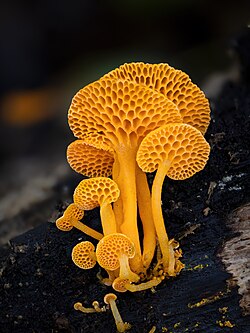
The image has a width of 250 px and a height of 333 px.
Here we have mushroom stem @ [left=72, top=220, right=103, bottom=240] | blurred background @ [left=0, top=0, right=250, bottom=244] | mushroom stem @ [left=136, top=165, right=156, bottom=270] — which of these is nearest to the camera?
mushroom stem @ [left=136, top=165, right=156, bottom=270]

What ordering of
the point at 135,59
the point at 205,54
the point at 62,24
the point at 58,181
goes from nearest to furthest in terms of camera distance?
1. the point at 58,181
2. the point at 205,54
3. the point at 135,59
4. the point at 62,24

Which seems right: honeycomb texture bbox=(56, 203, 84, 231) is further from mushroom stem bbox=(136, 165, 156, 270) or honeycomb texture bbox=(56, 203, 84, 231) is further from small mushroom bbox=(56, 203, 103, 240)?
mushroom stem bbox=(136, 165, 156, 270)

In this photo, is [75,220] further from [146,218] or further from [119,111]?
[119,111]

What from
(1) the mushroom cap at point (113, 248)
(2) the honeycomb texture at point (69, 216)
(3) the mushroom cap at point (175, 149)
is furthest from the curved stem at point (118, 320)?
(3) the mushroom cap at point (175, 149)

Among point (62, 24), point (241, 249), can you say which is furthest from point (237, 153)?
point (62, 24)

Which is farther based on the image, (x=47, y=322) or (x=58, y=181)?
(x=58, y=181)

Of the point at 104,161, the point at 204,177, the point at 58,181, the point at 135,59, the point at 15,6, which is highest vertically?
the point at 15,6

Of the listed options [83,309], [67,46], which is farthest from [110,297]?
[67,46]

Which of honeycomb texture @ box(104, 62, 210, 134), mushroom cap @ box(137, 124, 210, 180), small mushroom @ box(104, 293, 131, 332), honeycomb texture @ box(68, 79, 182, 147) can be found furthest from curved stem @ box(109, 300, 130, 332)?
honeycomb texture @ box(104, 62, 210, 134)

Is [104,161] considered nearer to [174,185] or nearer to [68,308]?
[174,185]
